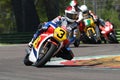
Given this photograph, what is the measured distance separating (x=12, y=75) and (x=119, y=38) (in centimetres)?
1730

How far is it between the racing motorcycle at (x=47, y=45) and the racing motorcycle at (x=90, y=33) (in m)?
12.0

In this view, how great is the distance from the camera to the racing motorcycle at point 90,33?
24.9m

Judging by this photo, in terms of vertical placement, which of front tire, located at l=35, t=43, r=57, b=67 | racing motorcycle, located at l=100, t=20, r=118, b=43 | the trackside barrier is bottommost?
the trackside barrier

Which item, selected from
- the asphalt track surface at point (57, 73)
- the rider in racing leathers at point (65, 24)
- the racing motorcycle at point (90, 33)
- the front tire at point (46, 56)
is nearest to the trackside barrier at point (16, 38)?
the racing motorcycle at point (90, 33)

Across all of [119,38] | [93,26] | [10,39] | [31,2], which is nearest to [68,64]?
[93,26]

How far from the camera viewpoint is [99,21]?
2595 centimetres

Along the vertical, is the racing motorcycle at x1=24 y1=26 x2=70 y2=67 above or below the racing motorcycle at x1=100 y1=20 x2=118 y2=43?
above

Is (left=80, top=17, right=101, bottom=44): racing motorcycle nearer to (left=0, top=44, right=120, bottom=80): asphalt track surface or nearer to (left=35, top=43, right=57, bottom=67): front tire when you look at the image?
(left=0, top=44, right=120, bottom=80): asphalt track surface

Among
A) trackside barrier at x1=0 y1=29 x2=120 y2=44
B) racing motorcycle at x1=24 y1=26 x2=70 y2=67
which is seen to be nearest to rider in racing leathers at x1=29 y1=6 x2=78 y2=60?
racing motorcycle at x1=24 y1=26 x2=70 y2=67

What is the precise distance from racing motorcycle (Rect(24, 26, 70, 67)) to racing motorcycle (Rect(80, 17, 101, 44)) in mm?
11982

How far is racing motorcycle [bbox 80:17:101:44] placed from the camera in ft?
81.8

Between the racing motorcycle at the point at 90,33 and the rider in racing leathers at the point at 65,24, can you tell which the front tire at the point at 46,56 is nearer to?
the rider in racing leathers at the point at 65,24

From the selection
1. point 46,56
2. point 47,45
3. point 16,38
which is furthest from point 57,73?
point 16,38

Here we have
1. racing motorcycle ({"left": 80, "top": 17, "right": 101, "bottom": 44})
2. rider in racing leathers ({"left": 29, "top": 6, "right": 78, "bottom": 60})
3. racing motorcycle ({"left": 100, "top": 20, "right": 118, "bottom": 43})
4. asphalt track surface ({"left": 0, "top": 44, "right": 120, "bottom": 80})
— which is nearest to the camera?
asphalt track surface ({"left": 0, "top": 44, "right": 120, "bottom": 80})
